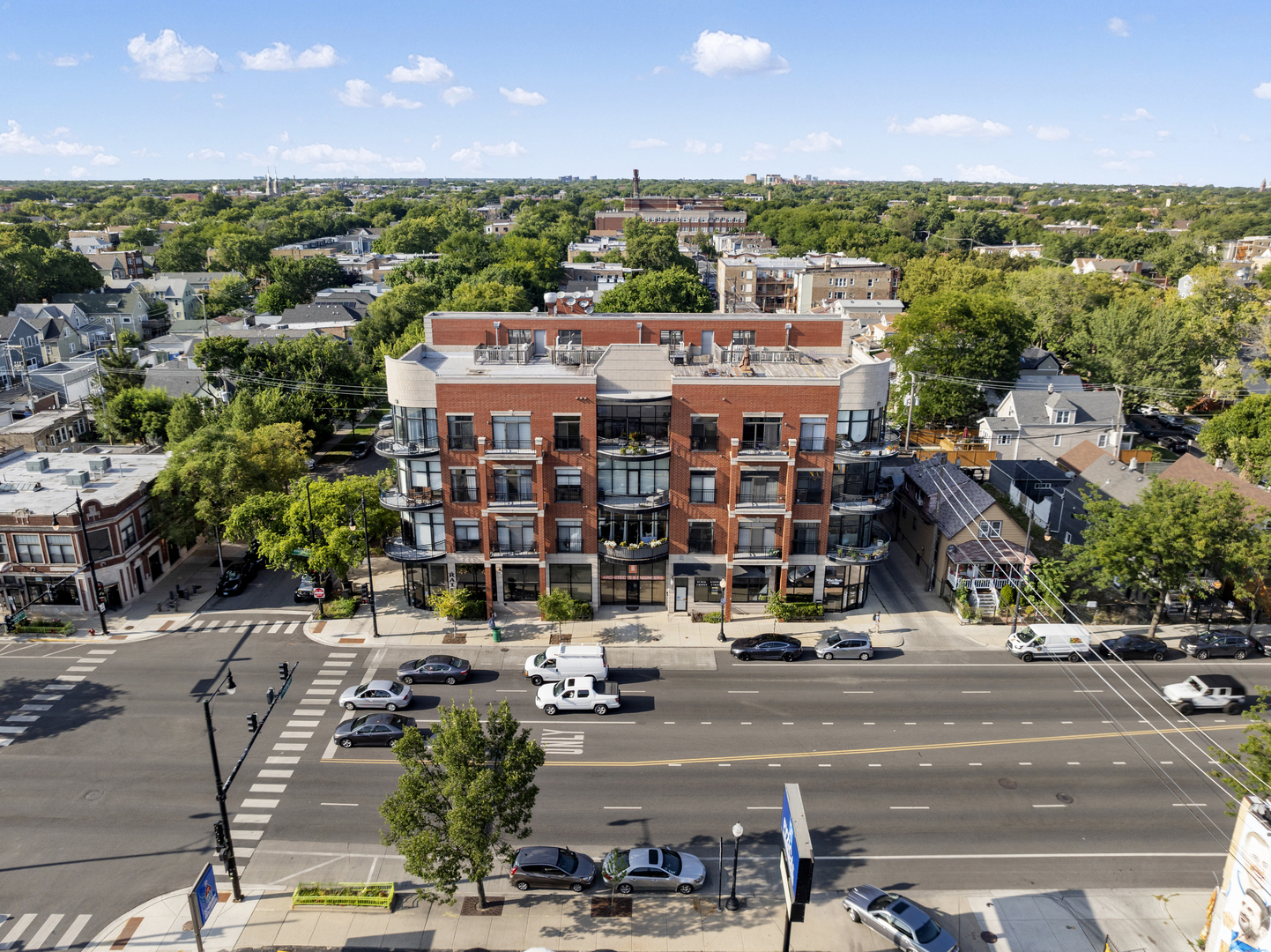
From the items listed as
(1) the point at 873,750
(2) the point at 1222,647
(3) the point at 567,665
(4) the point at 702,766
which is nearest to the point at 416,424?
(3) the point at 567,665

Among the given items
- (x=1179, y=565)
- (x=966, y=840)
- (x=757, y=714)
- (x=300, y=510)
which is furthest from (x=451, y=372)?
(x=1179, y=565)

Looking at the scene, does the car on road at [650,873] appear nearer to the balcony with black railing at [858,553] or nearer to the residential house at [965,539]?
the balcony with black railing at [858,553]

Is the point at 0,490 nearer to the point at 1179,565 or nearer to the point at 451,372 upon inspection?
the point at 451,372

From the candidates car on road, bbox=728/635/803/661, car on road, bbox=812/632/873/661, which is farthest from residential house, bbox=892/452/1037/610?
car on road, bbox=728/635/803/661

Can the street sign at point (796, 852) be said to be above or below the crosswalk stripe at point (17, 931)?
above

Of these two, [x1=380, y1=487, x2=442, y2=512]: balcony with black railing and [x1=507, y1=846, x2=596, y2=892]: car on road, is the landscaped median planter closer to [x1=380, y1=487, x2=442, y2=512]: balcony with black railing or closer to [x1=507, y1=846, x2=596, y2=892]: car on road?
[x1=507, y1=846, x2=596, y2=892]: car on road

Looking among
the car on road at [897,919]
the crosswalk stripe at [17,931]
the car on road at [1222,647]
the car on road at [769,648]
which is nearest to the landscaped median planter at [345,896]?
the crosswalk stripe at [17,931]

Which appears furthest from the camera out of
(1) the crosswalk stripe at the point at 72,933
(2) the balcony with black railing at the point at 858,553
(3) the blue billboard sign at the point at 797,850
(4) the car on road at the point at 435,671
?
(2) the balcony with black railing at the point at 858,553
